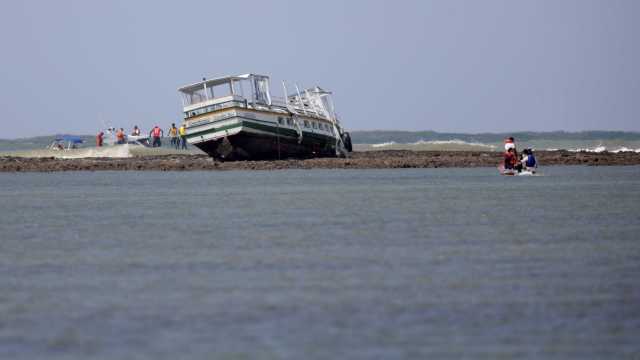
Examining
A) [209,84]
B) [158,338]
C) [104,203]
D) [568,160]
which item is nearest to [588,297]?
[158,338]

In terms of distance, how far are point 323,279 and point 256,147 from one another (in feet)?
153

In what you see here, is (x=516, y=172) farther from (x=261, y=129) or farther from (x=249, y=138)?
(x=249, y=138)

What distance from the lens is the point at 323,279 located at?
1895cm

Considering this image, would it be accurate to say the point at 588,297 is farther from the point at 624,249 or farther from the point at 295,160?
the point at 295,160

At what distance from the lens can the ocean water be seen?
14.2m

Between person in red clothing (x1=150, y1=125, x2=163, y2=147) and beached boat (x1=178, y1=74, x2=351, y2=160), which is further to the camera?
person in red clothing (x1=150, y1=125, x2=163, y2=147)

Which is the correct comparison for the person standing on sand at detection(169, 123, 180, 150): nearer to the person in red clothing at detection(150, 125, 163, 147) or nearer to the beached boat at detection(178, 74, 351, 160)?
the person in red clothing at detection(150, 125, 163, 147)

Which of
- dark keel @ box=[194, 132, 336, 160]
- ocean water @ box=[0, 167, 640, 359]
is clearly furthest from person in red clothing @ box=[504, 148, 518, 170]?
ocean water @ box=[0, 167, 640, 359]

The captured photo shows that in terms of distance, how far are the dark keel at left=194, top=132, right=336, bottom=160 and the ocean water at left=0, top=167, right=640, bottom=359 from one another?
90.2 ft

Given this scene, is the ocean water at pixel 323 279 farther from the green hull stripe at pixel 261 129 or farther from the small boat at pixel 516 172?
the green hull stripe at pixel 261 129

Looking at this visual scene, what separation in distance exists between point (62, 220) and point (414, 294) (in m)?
15.4

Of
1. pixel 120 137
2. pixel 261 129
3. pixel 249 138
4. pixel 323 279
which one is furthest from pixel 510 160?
pixel 120 137

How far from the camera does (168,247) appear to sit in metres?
23.8

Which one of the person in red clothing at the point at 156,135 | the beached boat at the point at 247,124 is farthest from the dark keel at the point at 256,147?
the person in red clothing at the point at 156,135
